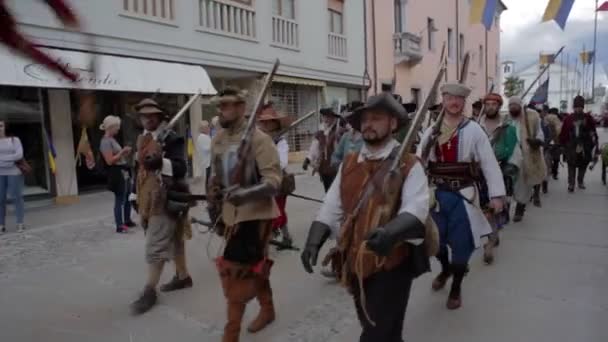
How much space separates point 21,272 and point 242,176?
3124mm

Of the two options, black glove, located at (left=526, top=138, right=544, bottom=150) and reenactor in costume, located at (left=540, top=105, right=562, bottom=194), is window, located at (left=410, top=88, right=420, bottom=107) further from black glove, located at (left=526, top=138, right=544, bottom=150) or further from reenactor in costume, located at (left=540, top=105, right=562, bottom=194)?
black glove, located at (left=526, top=138, right=544, bottom=150)

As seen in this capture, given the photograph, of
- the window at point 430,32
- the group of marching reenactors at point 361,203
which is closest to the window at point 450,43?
the window at point 430,32

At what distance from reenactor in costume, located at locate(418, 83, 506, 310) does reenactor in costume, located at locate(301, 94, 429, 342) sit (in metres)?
1.36

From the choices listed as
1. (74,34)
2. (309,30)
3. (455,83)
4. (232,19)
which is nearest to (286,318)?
(455,83)

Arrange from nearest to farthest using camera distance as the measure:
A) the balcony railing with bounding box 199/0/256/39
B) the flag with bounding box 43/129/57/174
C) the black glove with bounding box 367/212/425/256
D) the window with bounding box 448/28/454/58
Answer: the black glove with bounding box 367/212/425/256, the flag with bounding box 43/129/57/174, the balcony railing with bounding box 199/0/256/39, the window with bounding box 448/28/454/58

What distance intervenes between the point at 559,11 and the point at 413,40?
544 inches

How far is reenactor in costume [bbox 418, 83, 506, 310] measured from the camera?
3.58m

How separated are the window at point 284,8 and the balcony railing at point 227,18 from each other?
121 centimetres

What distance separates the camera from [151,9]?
990 cm

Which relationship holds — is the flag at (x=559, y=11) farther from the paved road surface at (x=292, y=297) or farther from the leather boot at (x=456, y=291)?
the leather boot at (x=456, y=291)

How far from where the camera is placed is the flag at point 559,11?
5.54m

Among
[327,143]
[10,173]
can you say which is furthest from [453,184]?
[10,173]

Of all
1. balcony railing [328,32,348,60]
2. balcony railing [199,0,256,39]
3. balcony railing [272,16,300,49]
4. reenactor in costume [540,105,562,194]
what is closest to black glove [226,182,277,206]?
reenactor in costume [540,105,562,194]

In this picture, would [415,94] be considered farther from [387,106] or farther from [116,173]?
[387,106]
